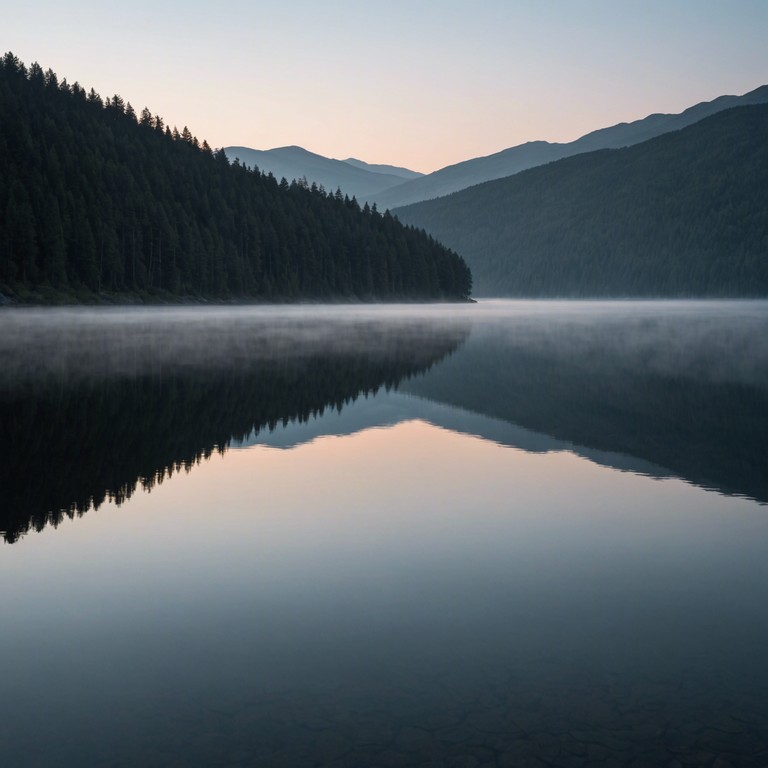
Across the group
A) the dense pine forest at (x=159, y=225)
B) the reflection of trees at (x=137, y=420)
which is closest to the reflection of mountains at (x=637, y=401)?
the reflection of trees at (x=137, y=420)

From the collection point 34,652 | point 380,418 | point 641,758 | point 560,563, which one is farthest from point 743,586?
point 380,418

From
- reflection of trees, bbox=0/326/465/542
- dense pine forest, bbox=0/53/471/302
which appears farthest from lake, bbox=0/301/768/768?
dense pine forest, bbox=0/53/471/302

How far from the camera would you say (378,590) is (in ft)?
27.8

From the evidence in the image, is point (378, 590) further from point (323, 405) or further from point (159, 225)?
point (159, 225)

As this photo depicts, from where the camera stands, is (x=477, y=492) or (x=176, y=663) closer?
(x=176, y=663)

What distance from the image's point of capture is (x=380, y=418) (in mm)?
22156

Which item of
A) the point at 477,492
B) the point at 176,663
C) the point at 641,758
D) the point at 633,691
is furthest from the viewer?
the point at 477,492

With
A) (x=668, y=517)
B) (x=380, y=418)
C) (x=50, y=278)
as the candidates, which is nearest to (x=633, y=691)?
Answer: (x=668, y=517)

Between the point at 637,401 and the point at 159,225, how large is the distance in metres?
114

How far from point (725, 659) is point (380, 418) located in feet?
51.3

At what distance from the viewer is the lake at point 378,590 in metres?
5.67

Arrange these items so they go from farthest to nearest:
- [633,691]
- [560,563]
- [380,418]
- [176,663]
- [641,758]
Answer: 1. [380,418]
2. [560,563]
3. [176,663]
4. [633,691]
5. [641,758]

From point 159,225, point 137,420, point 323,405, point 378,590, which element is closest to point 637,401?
point 323,405

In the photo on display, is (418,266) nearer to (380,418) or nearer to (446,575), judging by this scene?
(380,418)
